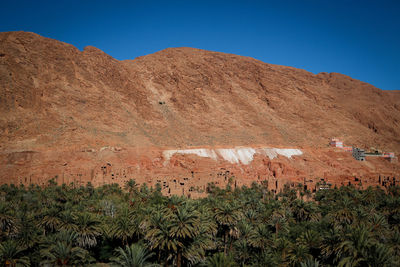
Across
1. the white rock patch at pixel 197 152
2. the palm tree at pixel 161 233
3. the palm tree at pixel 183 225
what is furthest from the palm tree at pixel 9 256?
the white rock patch at pixel 197 152

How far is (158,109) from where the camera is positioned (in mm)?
98375

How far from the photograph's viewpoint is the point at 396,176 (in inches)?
3078

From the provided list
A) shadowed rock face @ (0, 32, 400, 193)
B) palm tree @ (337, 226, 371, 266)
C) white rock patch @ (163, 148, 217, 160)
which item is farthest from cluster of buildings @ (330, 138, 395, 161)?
palm tree @ (337, 226, 371, 266)

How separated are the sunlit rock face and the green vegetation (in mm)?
40246

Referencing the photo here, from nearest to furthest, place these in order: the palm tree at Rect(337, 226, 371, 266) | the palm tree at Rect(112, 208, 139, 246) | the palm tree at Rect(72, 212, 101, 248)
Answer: the palm tree at Rect(337, 226, 371, 266) → the palm tree at Rect(72, 212, 101, 248) → the palm tree at Rect(112, 208, 139, 246)

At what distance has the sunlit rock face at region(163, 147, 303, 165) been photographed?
A: 76125 millimetres

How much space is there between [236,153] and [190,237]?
64633 mm

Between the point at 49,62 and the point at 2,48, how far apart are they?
1155 centimetres

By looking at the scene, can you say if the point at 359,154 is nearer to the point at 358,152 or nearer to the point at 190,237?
the point at 358,152

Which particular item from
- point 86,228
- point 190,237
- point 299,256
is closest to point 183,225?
point 190,237

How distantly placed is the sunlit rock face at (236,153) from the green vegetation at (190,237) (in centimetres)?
4025

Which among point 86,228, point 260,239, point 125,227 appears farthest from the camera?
point 260,239

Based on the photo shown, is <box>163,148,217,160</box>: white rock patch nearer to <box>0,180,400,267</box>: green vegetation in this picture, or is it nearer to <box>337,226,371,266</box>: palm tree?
<box>0,180,400,267</box>: green vegetation

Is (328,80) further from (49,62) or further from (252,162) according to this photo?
(49,62)
